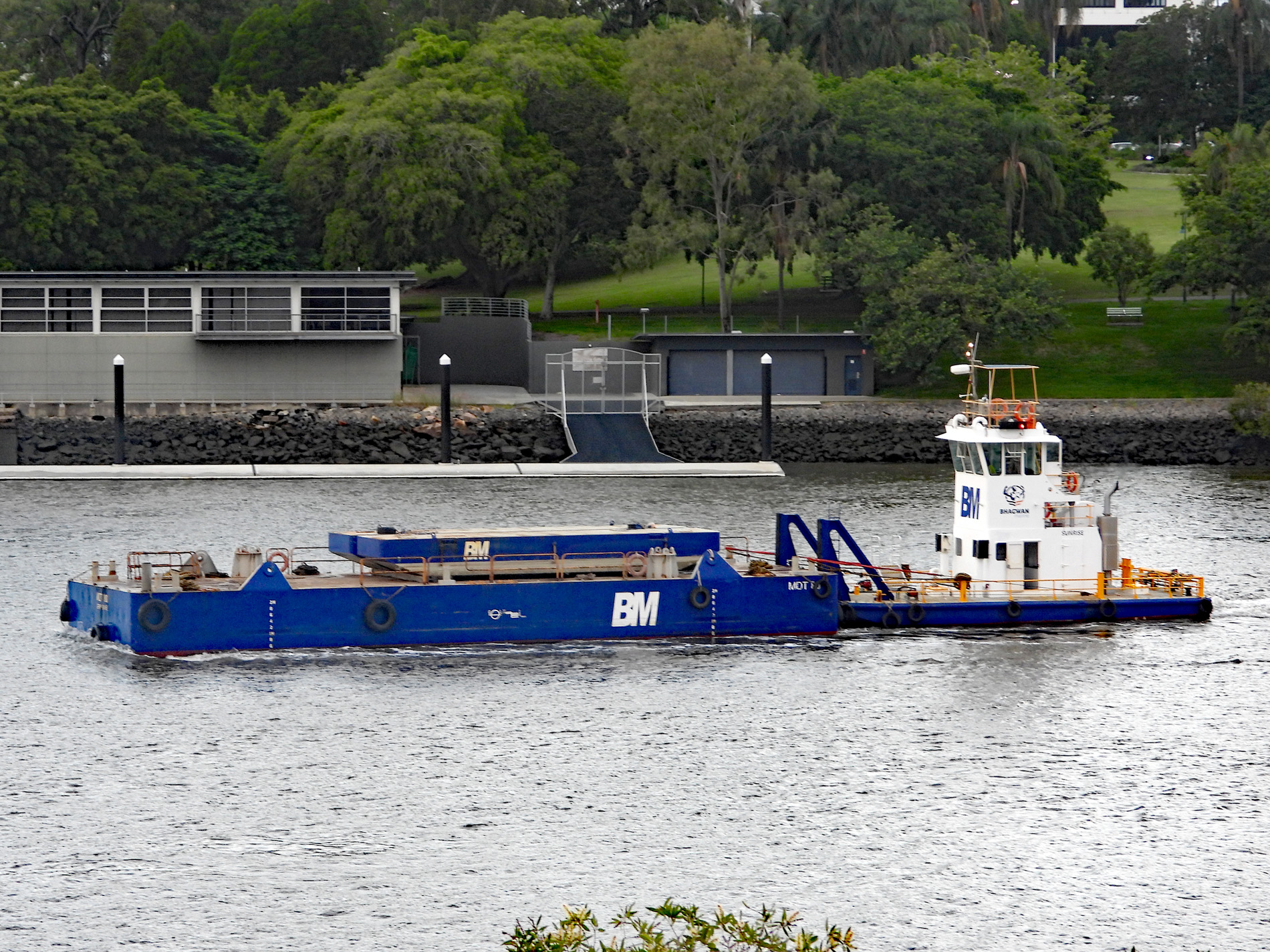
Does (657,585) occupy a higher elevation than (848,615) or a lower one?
higher

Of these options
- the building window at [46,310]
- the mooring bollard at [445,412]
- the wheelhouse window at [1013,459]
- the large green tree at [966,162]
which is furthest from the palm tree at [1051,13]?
the wheelhouse window at [1013,459]

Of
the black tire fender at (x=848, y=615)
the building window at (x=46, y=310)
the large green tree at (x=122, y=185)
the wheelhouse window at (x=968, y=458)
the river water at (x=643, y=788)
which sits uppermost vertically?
the large green tree at (x=122, y=185)

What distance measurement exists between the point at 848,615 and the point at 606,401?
4484 centimetres

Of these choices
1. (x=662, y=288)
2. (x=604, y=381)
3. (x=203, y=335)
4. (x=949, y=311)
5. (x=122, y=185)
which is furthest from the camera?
(x=662, y=288)

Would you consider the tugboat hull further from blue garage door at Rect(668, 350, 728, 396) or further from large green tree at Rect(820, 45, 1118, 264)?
large green tree at Rect(820, 45, 1118, 264)

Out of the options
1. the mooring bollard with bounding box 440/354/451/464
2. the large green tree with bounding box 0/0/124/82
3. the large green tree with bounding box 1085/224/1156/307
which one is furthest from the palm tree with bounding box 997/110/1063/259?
the large green tree with bounding box 0/0/124/82

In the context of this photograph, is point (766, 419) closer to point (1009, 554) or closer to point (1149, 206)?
point (1009, 554)

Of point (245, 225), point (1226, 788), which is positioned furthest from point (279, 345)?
point (1226, 788)

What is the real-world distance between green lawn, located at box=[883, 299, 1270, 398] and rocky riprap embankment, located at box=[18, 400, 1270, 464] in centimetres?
355

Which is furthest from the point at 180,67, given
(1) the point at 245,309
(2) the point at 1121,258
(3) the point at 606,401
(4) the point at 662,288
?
(2) the point at 1121,258

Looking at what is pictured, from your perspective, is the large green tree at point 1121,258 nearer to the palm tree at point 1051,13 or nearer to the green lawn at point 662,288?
the green lawn at point 662,288

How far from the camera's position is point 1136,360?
95062mm

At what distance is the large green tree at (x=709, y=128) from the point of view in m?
93.6

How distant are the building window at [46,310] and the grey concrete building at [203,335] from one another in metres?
0.05
